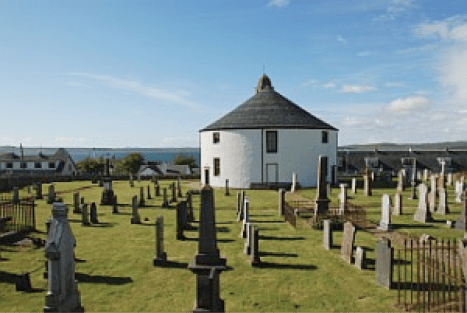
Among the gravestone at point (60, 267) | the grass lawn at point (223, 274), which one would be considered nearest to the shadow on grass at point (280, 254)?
the grass lawn at point (223, 274)

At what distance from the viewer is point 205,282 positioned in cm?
692

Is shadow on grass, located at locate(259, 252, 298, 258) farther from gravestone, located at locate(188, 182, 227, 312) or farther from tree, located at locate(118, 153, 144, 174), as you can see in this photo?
tree, located at locate(118, 153, 144, 174)

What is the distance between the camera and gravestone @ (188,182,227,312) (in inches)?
267

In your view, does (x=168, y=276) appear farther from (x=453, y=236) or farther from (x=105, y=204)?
(x=105, y=204)

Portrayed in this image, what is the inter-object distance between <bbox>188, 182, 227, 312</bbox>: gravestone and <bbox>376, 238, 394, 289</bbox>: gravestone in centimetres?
450

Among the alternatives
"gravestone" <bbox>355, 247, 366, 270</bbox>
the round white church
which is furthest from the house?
"gravestone" <bbox>355, 247, 366, 270</bbox>

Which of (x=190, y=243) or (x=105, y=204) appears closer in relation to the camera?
(x=190, y=243)

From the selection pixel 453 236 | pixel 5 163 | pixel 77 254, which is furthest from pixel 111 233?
pixel 5 163

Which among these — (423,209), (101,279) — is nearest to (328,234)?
(101,279)

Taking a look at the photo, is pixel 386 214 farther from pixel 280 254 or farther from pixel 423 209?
pixel 280 254

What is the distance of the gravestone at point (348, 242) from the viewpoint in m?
11.1

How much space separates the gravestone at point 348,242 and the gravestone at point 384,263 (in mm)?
1494

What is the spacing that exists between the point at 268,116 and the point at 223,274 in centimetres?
2839

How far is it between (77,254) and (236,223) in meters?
7.79
